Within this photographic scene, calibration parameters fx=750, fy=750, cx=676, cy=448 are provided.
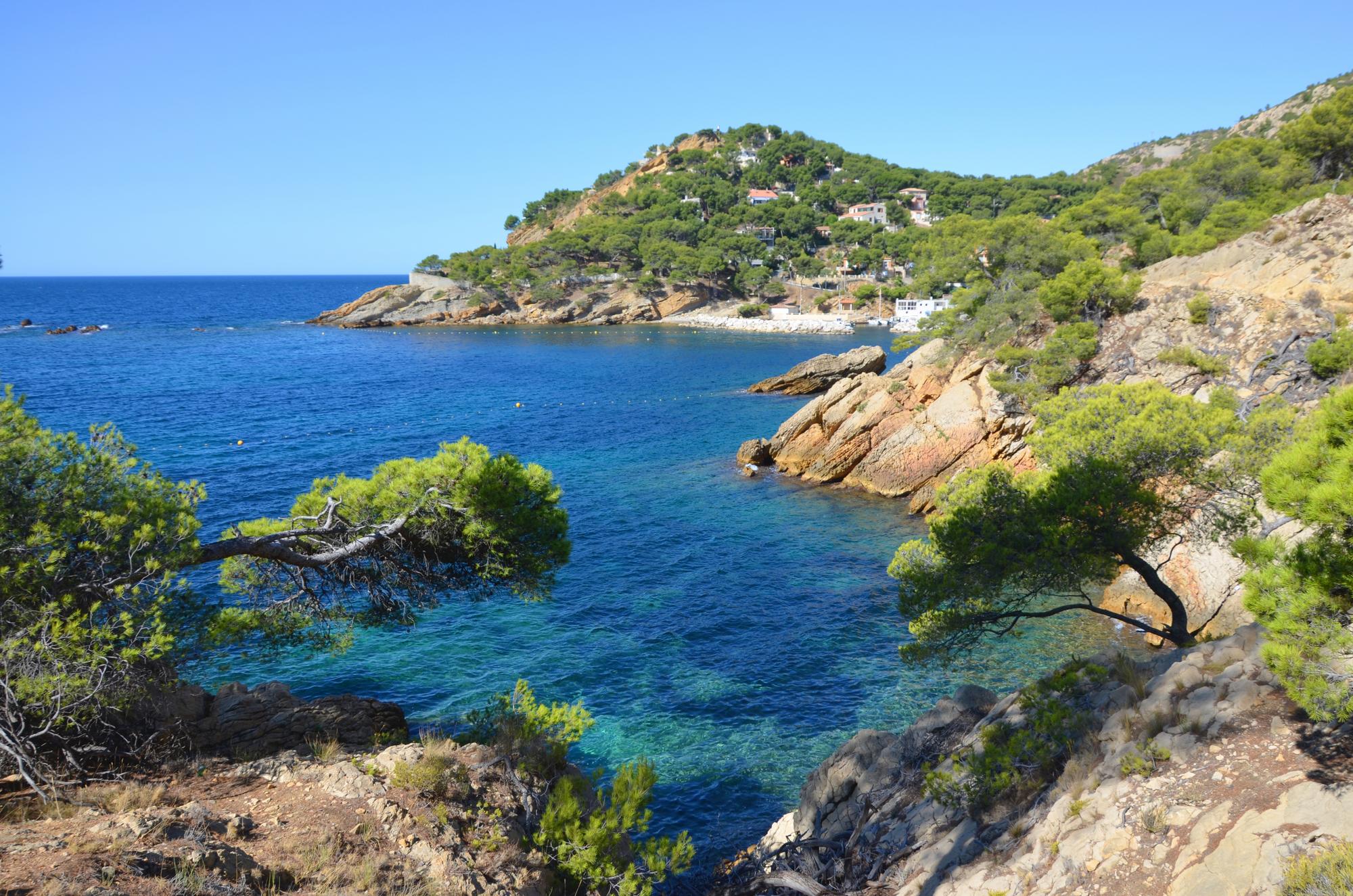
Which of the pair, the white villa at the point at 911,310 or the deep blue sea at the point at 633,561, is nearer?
the deep blue sea at the point at 633,561

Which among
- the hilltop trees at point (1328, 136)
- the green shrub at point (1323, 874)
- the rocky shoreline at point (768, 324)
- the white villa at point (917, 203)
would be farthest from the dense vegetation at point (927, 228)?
the green shrub at point (1323, 874)

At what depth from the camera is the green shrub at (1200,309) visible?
28812 millimetres

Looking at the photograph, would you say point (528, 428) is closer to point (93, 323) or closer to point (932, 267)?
point (932, 267)

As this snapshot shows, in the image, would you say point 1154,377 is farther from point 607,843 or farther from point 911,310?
point 911,310

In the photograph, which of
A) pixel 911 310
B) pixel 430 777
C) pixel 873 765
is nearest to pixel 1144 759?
pixel 873 765

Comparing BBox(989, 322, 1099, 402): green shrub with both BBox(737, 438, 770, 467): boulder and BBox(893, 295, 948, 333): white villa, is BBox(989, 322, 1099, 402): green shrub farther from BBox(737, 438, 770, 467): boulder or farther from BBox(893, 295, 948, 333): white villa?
Answer: BBox(893, 295, 948, 333): white villa

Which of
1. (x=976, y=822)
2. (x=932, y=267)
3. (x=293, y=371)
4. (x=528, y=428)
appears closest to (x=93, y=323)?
(x=293, y=371)

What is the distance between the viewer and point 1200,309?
94.9 feet

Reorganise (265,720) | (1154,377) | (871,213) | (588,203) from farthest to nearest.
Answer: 1. (588,203)
2. (871,213)
3. (1154,377)
4. (265,720)

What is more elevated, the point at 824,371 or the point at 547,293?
the point at 547,293

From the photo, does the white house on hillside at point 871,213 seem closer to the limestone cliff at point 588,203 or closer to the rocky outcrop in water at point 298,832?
the limestone cliff at point 588,203

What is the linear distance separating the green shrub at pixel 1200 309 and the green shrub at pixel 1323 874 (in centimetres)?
2752

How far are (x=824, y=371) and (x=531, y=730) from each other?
1894 inches

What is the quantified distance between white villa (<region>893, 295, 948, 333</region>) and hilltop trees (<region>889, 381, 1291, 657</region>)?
77007mm
